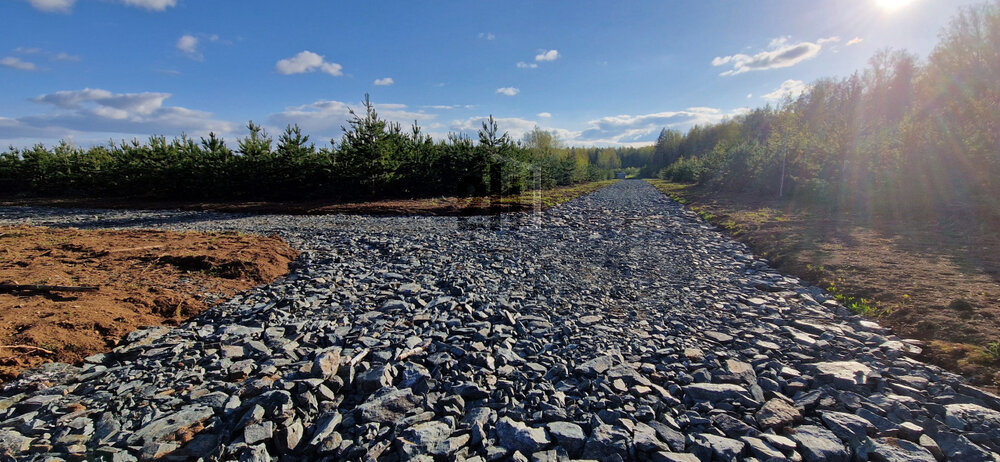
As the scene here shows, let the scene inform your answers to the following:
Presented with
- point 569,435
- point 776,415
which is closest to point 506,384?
point 569,435

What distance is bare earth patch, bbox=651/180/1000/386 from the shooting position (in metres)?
4.31

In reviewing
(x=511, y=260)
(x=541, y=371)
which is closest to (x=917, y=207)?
(x=511, y=260)

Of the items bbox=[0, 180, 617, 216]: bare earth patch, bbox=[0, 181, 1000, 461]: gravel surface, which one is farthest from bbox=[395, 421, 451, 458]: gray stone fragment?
bbox=[0, 180, 617, 216]: bare earth patch

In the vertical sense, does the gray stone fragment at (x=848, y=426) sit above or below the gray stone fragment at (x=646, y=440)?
below

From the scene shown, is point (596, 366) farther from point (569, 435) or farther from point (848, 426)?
point (848, 426)

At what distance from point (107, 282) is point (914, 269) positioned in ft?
44.9

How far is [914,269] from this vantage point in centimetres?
695

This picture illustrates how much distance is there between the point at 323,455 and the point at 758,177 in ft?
101

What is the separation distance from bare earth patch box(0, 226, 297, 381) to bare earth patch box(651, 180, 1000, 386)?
9.05 meters

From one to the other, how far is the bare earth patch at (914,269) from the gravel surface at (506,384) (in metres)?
0.45

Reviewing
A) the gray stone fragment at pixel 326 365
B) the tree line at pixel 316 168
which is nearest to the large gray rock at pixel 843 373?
the gray stone fragment at pixel 326 365

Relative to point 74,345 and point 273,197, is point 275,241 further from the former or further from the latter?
point 273,197

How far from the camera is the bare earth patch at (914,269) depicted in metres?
4.31

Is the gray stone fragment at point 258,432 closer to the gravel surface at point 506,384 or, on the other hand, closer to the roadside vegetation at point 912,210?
the gravel surface at point 506,384
